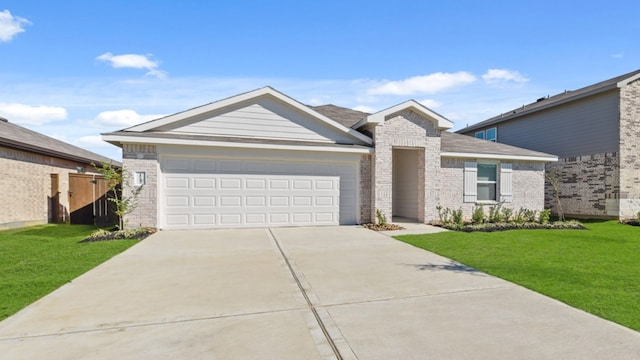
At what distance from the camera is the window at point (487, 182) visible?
13297 millimetres

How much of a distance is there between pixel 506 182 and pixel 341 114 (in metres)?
7.75

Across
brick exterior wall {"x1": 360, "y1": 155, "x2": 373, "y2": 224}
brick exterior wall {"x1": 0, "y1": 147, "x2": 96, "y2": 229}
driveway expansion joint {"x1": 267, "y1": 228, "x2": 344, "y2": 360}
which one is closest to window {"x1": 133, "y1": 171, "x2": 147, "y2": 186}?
brick exterior wall {"x1": 0, "y1": 147, "x2": 96, "y2": 229}

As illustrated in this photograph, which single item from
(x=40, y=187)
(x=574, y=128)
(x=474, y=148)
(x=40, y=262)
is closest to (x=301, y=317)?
(x=40, y=262)

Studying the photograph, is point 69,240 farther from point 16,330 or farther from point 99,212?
point 16,330

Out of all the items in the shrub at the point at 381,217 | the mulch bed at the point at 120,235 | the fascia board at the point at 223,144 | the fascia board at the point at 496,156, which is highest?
the fascia board at the point at 223,144

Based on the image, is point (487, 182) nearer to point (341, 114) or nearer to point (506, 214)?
point (506, 214)

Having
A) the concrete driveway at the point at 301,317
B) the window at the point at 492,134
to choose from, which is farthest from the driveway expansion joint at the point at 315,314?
the window at the point at 492,134

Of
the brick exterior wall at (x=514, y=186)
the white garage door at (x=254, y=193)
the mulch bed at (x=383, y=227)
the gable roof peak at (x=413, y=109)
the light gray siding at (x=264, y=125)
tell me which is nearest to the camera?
the white garage door at (x=254, y=193)

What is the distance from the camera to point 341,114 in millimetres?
15078

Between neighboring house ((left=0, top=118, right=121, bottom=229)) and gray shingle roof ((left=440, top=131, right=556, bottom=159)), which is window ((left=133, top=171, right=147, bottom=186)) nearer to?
neighboring house ((left=0, top=118, right=121, bottom=229))

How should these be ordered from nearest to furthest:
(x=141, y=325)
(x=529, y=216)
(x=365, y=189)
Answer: (x=141, y=325), (x=365, y=189), (x=529, y=216)

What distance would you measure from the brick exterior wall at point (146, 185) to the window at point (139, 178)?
85mm

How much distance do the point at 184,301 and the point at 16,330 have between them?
5.26 ft

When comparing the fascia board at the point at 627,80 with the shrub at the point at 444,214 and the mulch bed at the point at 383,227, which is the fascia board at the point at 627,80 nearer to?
the shrub at the point at 444,214
